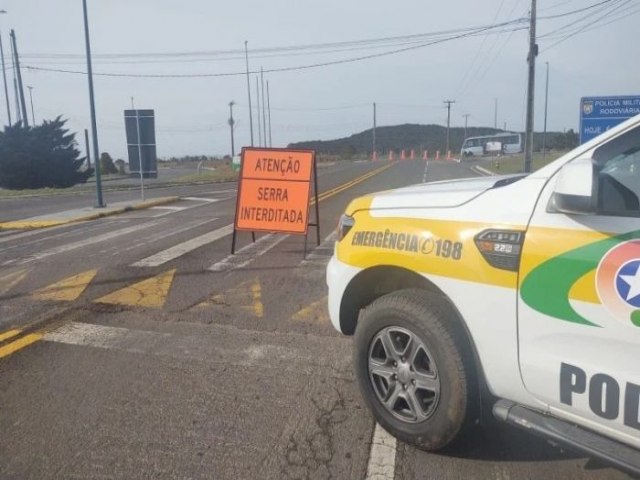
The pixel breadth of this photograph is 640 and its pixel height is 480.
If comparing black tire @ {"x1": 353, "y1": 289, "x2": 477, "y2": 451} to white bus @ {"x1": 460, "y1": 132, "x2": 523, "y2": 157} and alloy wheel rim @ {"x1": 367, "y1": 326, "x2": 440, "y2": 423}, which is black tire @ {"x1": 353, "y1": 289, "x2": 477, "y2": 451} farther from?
white bus @ {"x1": 460, "y1": 132, "x2": 523, "y2": 157}

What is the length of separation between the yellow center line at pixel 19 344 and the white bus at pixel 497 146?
255 ft

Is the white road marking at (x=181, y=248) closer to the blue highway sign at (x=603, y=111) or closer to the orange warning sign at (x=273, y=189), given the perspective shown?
the orange warning sign at (x=273, y=189)

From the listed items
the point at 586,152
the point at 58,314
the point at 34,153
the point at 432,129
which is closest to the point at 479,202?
the point at 586,152

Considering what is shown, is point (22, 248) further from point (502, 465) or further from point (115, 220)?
point (502, 465)

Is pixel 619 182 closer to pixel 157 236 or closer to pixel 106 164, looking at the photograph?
pixel 157 236

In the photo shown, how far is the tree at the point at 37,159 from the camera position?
3281 cm

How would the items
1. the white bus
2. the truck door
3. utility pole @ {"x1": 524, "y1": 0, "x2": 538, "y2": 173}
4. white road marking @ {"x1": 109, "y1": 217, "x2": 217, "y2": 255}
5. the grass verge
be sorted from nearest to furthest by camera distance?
the truck door, white road marking @ {"x1": 109, "y1": 217, "x2": 217, "y2": 255}, utility pole @ {"x1": 524, "y1": 0, "x2": 538, "y2": 173}, the grass verge, the white bus

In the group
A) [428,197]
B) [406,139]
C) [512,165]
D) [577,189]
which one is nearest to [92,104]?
[428,197]

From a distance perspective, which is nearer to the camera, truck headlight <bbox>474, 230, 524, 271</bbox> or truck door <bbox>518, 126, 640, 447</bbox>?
truck door <bbox>518, 126, 640, 447</bbox>

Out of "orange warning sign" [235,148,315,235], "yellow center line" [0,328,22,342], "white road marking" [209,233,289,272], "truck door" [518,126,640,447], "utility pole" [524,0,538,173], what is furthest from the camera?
"utility pole" [524,0,538,173]

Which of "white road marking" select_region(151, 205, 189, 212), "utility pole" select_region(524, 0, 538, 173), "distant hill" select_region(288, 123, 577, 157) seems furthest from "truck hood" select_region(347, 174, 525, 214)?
"distant hill" select_region(288, 123, 577, 157)

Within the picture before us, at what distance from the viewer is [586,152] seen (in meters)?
2.49

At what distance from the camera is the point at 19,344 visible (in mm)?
4734

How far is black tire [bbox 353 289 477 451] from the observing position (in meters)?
2.77
